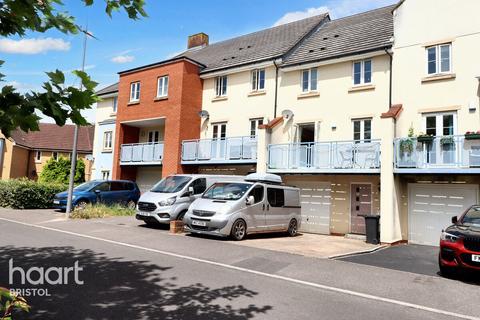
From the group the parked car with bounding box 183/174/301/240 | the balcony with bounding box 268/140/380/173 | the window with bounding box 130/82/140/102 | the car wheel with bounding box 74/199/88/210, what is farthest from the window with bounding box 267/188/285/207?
the window with bounding box 130/82/140/102

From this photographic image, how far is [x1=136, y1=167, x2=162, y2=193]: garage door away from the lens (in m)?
24.6

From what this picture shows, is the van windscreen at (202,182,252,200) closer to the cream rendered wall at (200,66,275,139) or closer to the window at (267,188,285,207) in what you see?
the window at (267,188,285,207)

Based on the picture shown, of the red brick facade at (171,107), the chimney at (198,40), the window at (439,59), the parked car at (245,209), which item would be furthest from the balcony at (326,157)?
the chimney at (198,40)

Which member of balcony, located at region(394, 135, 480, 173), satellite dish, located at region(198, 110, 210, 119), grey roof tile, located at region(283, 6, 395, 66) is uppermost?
grey roof tile, located at region(283, 6, 395, 66)

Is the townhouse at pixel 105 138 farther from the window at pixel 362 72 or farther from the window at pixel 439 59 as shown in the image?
the window at pixel 439 59

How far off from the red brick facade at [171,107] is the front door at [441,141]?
12306 mm

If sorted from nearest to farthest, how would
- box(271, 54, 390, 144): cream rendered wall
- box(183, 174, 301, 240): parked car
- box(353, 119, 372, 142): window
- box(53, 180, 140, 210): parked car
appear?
1. box(183, 174, 301, 240): parked car
2. box(271, 54, 390, 144): cream rendered wall
3. box(353, 119, 372, 142): window
4. box(53, 180, 140, 210): parked car

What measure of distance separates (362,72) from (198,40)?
60.7 ft

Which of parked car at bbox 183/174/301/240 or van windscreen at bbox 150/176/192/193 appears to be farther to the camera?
van windscreen at bbox 150/176/192/193

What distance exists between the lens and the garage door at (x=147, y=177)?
24.6 m

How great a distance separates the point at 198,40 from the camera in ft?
106

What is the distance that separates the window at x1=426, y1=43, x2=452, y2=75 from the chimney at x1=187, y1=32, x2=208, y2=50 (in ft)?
66.4

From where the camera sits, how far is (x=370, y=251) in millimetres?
12102

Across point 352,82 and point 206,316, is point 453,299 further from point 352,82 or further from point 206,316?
point 352,82
